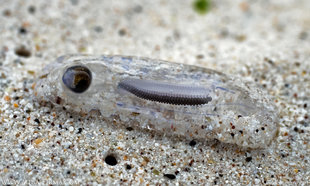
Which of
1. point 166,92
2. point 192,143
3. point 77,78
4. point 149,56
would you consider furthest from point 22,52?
point 192,143

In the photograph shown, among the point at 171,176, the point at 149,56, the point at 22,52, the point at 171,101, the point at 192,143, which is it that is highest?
the point at 149,56

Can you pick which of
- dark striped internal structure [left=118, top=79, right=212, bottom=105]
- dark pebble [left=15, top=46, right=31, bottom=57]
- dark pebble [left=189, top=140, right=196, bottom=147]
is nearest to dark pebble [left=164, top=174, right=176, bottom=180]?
dark pebble [left=189, top=140, right=196, bottom=147]

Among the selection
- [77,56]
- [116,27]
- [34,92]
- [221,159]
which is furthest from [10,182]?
[116,27]

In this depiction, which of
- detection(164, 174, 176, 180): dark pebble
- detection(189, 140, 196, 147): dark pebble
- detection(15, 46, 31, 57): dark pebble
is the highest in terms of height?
detection(15, 46, 31, 57): dark pebble

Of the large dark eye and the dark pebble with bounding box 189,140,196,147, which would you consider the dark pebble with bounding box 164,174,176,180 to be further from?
the large dark eye

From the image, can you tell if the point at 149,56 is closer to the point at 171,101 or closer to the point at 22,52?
the point at 171,101

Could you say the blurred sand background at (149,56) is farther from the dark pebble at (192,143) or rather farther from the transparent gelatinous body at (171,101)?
the transparent gelatinous body at (171,101)

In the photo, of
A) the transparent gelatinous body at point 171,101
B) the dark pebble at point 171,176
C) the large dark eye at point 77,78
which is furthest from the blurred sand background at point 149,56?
the large dark eye at point 77,78
